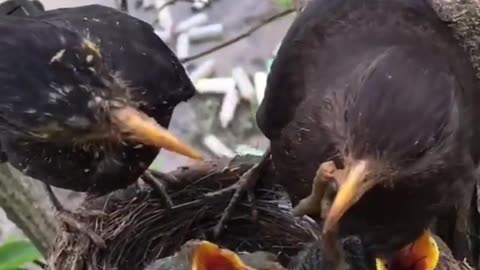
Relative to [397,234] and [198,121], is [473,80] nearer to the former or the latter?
[397,234]

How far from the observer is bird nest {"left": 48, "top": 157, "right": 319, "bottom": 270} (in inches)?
73.5

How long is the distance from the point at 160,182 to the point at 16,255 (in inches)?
15.0

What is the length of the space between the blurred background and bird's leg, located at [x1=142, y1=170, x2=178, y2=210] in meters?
0.86

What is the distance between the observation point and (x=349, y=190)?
4.15ft

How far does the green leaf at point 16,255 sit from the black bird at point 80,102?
1.54ft

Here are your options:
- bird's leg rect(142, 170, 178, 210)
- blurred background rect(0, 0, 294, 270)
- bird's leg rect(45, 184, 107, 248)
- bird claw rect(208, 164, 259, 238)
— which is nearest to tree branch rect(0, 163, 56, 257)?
bird's leg rect(45, 184, 107, 248)

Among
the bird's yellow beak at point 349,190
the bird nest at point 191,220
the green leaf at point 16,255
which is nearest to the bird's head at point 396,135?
the bird's yellow beak at point 349,190

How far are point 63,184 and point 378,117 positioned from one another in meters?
0.53

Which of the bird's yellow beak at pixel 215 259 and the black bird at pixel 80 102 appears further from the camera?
the bird's yellow beak at pixel 215 259

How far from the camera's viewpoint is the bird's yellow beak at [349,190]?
1.25 meters

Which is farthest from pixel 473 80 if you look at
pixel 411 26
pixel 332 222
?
pixel 332 222

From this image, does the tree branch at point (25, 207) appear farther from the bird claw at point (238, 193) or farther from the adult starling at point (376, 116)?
the adult starling at point (376, 116)

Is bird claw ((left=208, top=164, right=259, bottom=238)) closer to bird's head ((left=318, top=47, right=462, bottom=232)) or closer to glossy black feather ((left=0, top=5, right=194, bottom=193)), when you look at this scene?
glossy black feather ((left=0, top=5, right=194, bottom=193))

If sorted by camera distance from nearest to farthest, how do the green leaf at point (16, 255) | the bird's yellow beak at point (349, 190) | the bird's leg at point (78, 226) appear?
the bird's yellow beak at point (349, 190), the bird's leg at point (78, 226), the green leaf at point (16, 255)
